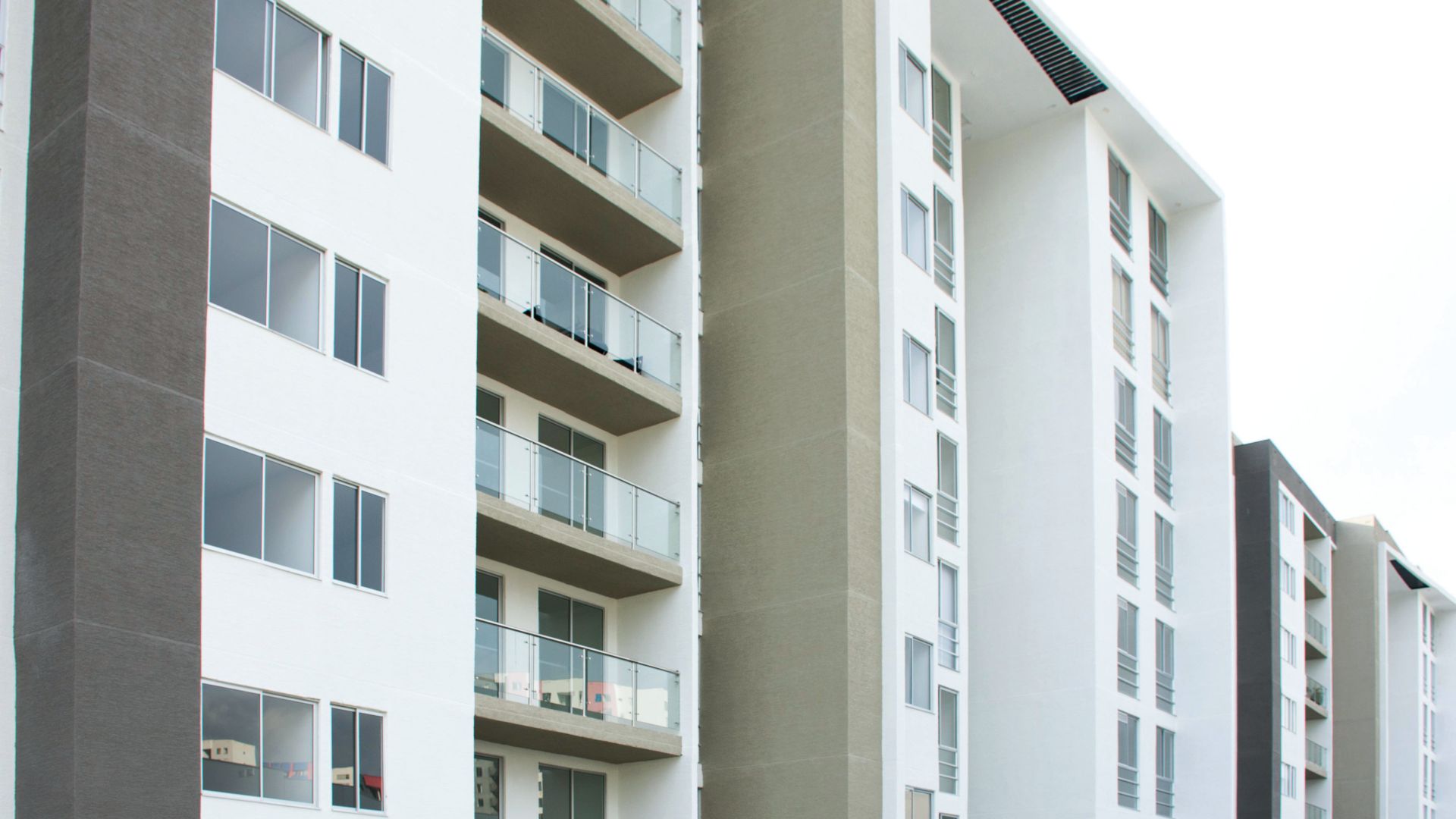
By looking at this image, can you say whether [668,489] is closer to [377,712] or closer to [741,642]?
[741,642]

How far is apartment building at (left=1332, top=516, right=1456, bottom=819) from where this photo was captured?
59125mm

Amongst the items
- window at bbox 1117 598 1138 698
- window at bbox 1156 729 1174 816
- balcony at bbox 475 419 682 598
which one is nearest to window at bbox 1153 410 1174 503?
window at bbox 1117 598 1138 698

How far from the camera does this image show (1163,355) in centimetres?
4284

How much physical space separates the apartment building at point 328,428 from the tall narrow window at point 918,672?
3965mm

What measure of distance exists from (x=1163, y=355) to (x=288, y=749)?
103 feet

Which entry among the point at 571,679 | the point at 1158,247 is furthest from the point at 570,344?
the point at 1158,247

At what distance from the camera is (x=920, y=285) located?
97.0 feet

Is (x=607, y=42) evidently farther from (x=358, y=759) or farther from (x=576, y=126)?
(x=358, y=759)

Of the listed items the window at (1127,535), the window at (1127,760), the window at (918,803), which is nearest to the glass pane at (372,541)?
the window at (918,803)

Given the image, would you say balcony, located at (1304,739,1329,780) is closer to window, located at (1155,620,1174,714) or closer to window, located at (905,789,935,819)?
window, located at (1155,620,1174,714)

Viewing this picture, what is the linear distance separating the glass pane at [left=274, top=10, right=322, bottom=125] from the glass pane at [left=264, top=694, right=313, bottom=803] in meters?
7.31

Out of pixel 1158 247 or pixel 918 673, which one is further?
pixel 1158 247

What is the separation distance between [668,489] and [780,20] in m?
9.65

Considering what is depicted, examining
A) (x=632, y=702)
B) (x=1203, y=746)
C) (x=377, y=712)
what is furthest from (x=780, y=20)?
(x=1203, y=746)
